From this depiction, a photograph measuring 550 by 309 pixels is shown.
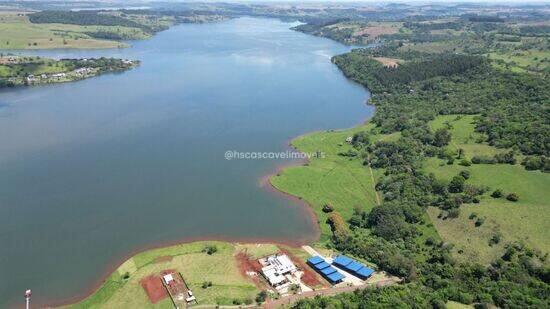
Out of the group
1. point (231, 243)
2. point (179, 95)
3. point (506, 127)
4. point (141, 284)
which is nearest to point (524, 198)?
point (506, 127)

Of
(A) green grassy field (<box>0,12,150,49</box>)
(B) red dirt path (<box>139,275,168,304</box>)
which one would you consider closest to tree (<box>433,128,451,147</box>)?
(B) red dirt path (<box>139,275,168,304</box>)

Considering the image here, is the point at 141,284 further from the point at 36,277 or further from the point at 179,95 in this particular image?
the point at 179,95

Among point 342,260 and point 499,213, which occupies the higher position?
point 499,213

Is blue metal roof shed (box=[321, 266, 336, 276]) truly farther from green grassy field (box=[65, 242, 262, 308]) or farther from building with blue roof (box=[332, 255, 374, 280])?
green grassy field (box=[65, 242, 262, 308])

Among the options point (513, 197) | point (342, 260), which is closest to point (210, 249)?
point (342, 260)

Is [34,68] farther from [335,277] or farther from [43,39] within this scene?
[335,277]
